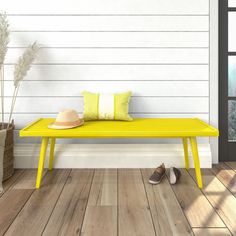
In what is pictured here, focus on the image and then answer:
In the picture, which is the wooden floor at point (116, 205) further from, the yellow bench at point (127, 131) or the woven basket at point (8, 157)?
the yellow bench at point (127, 131)

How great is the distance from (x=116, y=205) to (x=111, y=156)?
0.82 meters

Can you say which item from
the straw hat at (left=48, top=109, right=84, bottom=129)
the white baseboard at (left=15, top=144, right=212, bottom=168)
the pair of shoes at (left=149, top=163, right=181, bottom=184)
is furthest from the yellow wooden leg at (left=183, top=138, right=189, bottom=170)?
the straw hat at (left=48, top=109, right=84, bottom=129)

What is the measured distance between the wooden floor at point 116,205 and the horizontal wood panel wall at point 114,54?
24.6 inches

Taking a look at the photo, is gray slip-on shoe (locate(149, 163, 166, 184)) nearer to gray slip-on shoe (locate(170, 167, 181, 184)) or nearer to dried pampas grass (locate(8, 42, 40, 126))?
gray slip-on shoe (locate(170, 167, 181, 184))

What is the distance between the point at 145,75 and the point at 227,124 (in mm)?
900

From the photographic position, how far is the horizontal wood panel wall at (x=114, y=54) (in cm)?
279

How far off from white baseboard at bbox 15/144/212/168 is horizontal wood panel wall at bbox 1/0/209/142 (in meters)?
0.29

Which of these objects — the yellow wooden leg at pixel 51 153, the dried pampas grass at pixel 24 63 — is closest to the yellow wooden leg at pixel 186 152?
the yellow wooden leg at pixel 51 153

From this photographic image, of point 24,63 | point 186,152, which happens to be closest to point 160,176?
point 186,152

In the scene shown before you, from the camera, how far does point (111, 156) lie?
2834mm

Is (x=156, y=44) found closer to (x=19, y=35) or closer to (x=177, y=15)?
(x=177, y=15)

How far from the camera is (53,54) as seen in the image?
2.82m

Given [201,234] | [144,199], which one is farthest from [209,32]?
[201,234]

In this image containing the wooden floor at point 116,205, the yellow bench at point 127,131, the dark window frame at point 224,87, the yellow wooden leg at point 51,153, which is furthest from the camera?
the dark window frame at point 224,87
